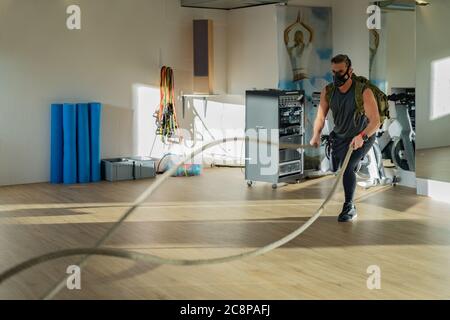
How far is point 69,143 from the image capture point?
33.0ft

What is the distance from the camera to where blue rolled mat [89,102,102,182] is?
10.3 m

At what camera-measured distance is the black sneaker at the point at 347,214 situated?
7102 millimetres

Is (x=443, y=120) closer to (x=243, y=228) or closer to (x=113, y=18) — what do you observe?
(x=243, y=228)

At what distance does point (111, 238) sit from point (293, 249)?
168 centimetres

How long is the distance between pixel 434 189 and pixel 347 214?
191 cm

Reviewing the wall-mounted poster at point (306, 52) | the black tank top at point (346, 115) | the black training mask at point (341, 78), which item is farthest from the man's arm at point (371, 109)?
the wall-mounted poster at point (306, 52)

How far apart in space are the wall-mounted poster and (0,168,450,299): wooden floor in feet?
5.05

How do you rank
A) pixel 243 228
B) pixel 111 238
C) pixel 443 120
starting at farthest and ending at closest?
pixel 443 120 → pixel 243 228 → pixel 111 238

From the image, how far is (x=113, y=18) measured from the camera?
34.9 ft

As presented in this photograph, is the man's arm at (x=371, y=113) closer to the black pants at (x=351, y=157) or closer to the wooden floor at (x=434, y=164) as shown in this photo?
the black pants at (x=351, y=157)

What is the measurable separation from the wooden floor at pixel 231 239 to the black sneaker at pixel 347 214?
12 centimetres

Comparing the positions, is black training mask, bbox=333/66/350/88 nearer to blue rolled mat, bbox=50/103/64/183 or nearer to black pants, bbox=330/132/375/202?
black pants, bbox=330/132/375/202
